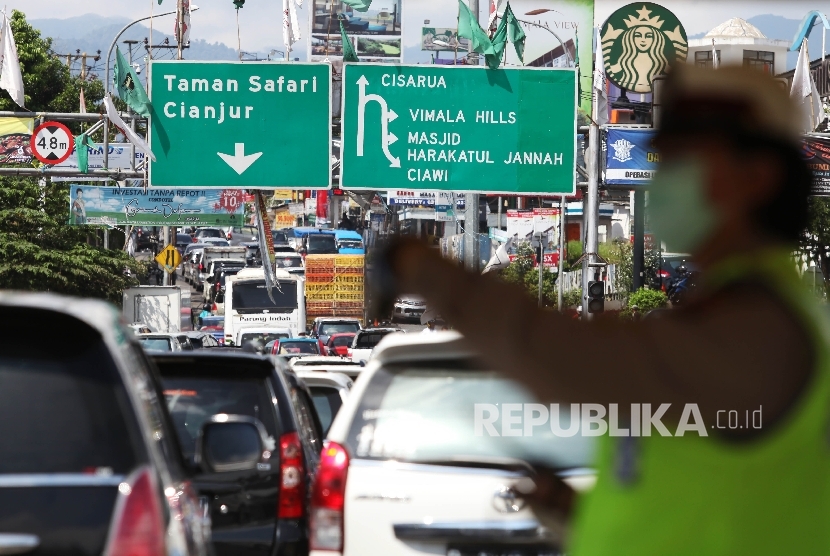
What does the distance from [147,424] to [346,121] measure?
15231mm

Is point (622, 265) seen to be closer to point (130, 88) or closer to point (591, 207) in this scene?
point (591, 207)

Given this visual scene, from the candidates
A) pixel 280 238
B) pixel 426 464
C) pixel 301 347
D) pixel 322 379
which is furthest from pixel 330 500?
pixel 280 238

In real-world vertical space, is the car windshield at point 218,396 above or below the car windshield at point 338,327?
above

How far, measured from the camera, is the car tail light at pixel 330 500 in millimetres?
5355

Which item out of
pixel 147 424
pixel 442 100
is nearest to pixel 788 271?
pixel 147 424

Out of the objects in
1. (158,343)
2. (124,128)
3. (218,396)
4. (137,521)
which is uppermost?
(124,128)

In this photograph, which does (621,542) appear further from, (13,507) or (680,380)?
(13,507)

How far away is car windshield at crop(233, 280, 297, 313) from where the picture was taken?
3941cm

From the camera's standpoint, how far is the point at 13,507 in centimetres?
315

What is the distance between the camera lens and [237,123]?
18.4 meters

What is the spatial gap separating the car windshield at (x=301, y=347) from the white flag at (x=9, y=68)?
299 inches

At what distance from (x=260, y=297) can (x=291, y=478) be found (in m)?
32.7

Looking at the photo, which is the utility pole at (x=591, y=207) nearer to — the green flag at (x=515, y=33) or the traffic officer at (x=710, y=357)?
the green flag at (x=515, y=33)

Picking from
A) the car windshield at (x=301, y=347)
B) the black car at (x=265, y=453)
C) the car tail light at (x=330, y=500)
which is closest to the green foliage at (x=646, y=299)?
the car windshield at (x=301, y=347)
